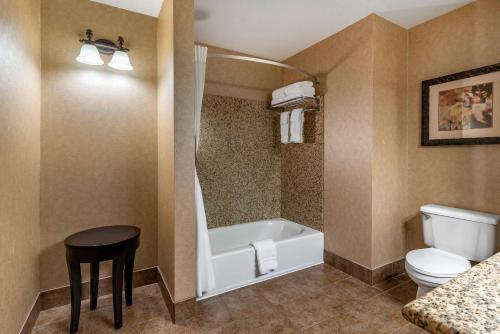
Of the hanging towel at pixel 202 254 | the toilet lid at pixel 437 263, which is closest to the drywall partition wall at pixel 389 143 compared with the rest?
the toilet lid at pixel 437 263

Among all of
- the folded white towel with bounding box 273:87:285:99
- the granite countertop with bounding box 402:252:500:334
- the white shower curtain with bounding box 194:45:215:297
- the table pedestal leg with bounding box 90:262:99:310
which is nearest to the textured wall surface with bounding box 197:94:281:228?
the folded white towel with bounding box 273:87:285:99

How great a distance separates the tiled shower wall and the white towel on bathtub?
→ 74 centimetres

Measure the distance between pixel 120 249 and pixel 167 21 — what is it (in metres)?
1.71

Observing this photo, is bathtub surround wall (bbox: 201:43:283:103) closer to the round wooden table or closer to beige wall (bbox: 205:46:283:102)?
beige wall (bbox: 205:46:283:102)

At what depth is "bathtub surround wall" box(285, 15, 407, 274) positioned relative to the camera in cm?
240

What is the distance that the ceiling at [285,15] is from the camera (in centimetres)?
219

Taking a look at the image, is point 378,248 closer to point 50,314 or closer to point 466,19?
point 466,19

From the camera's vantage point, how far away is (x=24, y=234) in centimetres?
170

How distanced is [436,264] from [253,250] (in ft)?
4.74

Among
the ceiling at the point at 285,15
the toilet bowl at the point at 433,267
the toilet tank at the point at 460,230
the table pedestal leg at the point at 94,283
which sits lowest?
the table pedestal leg at the point at 94,283

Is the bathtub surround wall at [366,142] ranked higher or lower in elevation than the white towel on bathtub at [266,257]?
higher

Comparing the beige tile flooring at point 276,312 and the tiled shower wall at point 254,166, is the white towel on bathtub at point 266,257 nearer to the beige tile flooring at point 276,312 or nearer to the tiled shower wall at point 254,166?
the beige tile flooring at point 276,312

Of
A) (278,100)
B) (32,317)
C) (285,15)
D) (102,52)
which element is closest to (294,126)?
(278,100)

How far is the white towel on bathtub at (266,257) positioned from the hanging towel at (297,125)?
1.22m
